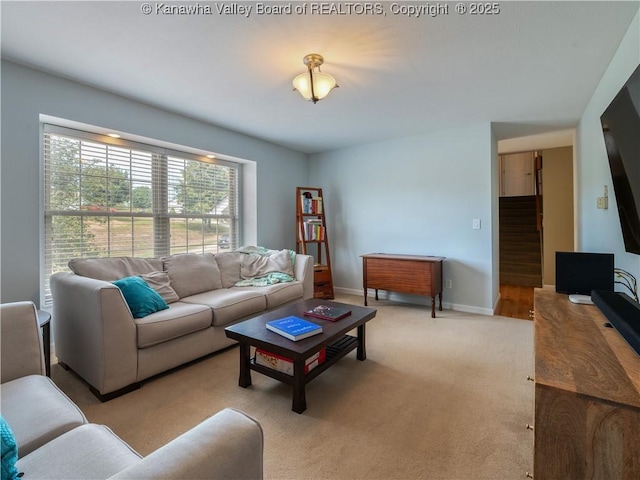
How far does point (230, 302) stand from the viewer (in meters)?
2.55

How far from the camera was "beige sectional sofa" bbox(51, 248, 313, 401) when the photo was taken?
6.04 ft

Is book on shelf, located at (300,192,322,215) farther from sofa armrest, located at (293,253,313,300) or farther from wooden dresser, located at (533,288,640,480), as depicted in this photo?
wooden dresser, located at (533,288,640,480)

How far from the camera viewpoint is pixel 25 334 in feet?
4.38

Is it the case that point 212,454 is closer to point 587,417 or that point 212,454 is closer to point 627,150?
point 587,417

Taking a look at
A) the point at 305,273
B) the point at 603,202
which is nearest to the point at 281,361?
the point at 305,273

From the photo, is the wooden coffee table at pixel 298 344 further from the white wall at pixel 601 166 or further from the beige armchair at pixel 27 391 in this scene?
the white wall at pixel 601 166

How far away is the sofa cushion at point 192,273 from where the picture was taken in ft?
9.24

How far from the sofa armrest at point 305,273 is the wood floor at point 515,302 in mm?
2295

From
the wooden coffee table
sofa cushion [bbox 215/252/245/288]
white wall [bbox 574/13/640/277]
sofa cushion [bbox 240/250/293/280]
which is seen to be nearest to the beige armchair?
the wooden coffee table

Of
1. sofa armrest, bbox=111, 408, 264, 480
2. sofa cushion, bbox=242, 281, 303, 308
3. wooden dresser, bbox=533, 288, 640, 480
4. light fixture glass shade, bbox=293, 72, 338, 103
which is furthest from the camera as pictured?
sofa cushion, bbox=242, 281, 303, 308

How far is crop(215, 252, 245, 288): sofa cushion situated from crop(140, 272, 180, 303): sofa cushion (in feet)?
2.01

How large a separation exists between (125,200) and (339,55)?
2.42 meters

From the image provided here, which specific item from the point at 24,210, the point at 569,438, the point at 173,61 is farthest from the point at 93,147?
the point at 569,438

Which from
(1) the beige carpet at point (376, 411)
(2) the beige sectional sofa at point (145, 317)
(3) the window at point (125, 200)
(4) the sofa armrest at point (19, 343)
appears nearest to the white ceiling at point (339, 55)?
(3) the window at point (125, 200)
